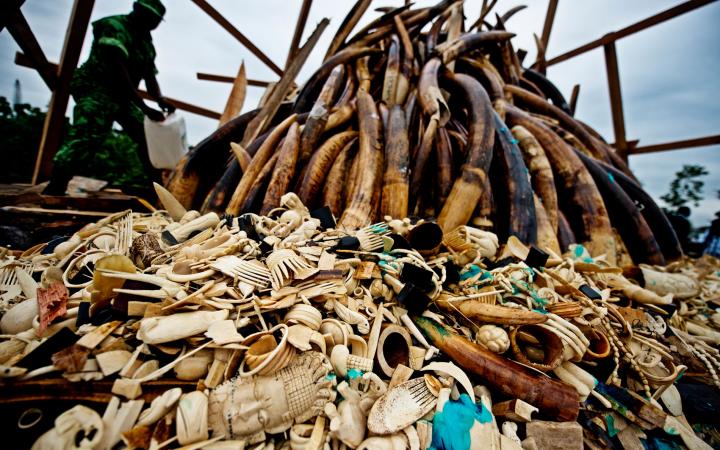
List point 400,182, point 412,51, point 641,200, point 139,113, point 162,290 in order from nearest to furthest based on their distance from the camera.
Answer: point 162,290, point 400,182, point 641,200, point 412,51, point 139,113

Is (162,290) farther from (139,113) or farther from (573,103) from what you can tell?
(573,103)

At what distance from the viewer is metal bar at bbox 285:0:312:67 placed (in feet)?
13.5

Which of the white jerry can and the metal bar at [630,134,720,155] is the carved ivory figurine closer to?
the white jerry can

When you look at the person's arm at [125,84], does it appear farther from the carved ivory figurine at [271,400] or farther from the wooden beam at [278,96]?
the carved ivory figurine at [271,400]

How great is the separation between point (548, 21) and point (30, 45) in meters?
7.34

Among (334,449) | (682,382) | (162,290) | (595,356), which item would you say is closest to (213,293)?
(162,290)

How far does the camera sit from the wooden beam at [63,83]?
107 inches

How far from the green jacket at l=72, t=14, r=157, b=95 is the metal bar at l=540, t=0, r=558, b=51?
614cm

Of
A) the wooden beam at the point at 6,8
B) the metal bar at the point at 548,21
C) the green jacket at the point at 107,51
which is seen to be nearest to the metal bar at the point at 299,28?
the green jacket at the point at 107,51

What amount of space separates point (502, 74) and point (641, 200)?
2.10m

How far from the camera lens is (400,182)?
5.49 feet

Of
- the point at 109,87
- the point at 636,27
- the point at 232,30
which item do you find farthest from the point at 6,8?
the point at 636,27

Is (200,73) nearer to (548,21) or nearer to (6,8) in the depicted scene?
(6,8)

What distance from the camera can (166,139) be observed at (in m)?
2.74
